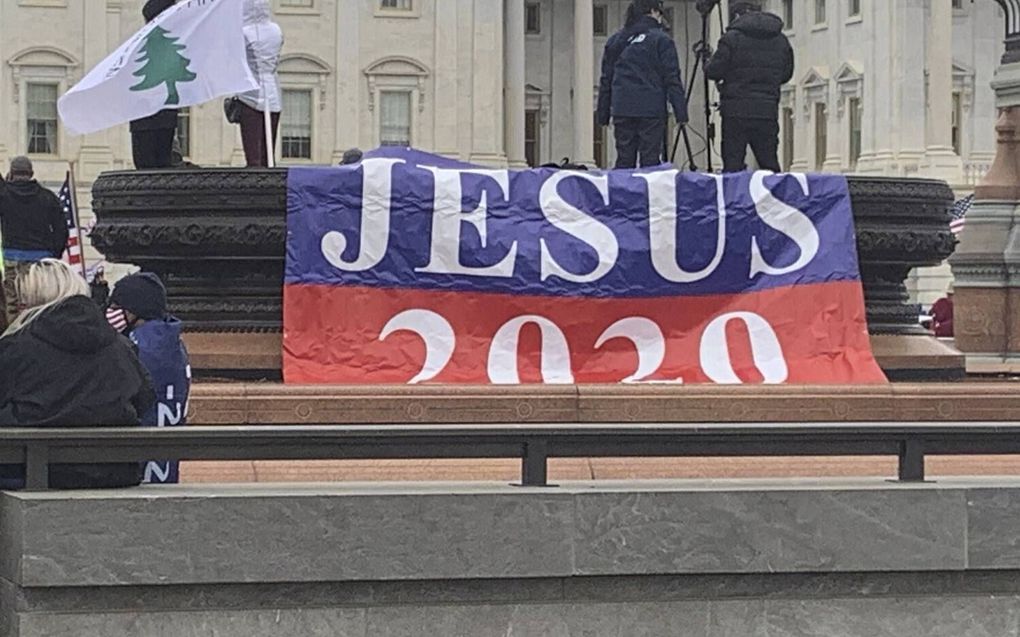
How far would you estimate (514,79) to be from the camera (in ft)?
270

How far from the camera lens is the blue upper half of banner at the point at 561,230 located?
467 inches

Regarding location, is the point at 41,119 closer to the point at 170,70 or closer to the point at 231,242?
the point at 170,70

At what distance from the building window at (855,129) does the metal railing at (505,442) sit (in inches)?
3026

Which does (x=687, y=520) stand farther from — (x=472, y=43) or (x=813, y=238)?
(x=472, y=43)

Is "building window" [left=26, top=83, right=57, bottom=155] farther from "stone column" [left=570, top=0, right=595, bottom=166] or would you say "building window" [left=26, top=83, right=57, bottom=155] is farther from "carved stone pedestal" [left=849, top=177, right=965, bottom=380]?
"carved stone pedestal" [left=849, top=177, right=965, bottom=380]

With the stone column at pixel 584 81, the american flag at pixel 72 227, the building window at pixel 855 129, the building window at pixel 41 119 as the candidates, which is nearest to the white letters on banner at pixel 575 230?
the american flag at pixel 72 227

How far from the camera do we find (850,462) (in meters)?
10.8

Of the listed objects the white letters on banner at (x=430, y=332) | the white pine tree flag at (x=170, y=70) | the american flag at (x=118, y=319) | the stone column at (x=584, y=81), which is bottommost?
the white letters on banner at (x=430, y=332)

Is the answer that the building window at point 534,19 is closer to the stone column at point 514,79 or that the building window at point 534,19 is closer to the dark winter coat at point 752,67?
the stone column at point 514,79

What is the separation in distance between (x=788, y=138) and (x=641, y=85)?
7705cm

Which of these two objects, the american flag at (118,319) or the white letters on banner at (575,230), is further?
the white letters on banner at (575,230)

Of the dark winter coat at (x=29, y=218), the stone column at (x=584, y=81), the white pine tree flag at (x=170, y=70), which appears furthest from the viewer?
the stone column at (x=584, y=81)

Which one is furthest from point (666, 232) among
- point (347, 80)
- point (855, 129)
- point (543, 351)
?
point (855, 129)

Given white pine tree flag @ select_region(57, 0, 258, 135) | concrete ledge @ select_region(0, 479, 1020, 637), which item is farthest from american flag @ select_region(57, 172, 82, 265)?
concrete ledge @ select_region(0, 479, 1020, 637)
